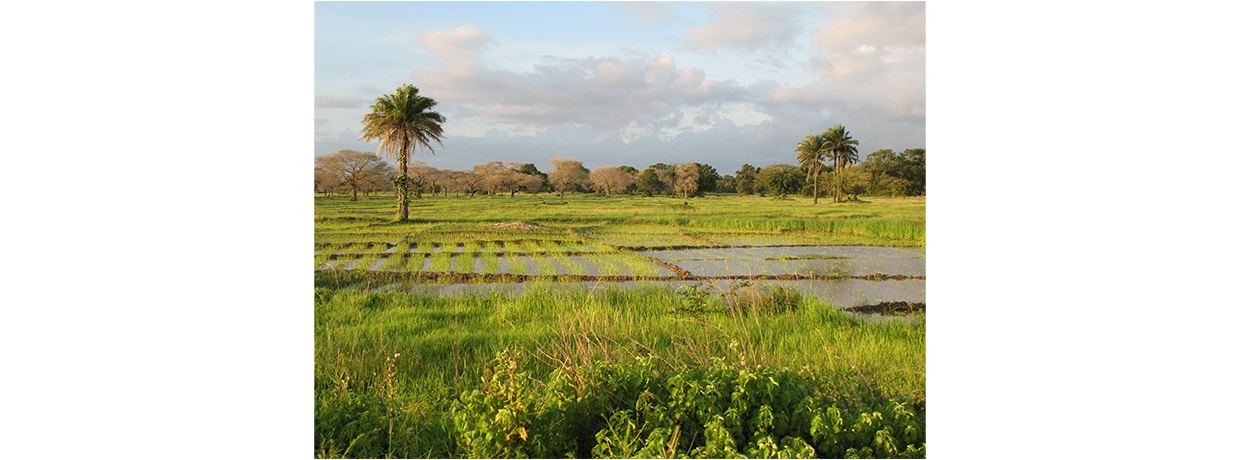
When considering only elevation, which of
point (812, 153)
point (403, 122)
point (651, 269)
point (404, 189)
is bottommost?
point (651, 269)

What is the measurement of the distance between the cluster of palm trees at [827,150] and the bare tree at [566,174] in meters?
2.17

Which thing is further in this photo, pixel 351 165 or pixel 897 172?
pixel 351 165

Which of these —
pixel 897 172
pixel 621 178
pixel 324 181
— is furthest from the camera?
pixel 621 178

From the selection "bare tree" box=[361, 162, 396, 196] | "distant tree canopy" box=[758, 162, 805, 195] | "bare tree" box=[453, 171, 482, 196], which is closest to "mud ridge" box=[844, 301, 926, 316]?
"distant tree canopy" box=[758, 162, 805, 195]

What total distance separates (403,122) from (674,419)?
12.8 ft

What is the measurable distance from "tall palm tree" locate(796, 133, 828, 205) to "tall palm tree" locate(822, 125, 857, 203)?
46 mm

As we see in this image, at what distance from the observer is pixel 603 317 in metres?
4.49

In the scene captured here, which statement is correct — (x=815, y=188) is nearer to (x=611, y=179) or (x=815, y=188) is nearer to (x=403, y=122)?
(x=611, y=179)

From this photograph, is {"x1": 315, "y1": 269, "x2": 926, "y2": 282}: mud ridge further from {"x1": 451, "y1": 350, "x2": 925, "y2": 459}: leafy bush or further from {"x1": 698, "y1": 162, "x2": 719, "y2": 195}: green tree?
{"x1": 451, "y1": 350, "x2": 925, "y2": 459}: leafy bush

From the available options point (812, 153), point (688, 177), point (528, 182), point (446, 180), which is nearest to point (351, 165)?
point (446, 180)

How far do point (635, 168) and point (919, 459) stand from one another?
344 cm

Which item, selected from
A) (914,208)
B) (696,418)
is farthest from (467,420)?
(914,208)

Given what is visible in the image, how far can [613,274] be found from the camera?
18.1 ft

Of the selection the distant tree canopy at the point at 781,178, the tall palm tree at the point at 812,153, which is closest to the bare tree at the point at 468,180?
the distant tree canopy at the point at 781,178
